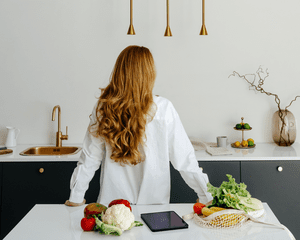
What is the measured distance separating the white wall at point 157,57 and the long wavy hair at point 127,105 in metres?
1.44

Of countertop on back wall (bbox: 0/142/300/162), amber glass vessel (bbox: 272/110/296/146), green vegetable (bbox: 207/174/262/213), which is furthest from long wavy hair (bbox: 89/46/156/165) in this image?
amber glass vessel (bbox: 272/110/296/146)


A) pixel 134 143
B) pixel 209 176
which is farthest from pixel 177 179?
pixel 134 143

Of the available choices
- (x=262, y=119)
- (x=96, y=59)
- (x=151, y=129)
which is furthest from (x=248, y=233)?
(x=96, y=59)

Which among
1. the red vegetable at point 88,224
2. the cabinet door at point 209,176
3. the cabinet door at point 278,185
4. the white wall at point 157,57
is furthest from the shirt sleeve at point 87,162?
the white wall at point 157,57

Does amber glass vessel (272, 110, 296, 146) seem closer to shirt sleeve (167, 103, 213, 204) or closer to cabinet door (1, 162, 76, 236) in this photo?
shirt sleeve (167, 103, 213, 204)

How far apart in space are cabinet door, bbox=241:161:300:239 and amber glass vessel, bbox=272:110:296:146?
0.47 m

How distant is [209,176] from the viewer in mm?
2508

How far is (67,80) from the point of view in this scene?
3080 millimetres

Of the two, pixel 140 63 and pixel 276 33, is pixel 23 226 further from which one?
pixel 276 33

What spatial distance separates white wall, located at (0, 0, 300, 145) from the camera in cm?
305

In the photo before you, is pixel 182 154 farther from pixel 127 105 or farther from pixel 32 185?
pixel 32 185

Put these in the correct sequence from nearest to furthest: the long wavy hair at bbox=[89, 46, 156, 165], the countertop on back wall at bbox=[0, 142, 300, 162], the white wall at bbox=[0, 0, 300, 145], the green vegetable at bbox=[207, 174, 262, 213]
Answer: the green vegetable at bbox=[207, 174, 262, 213] → the long wavy hair at bbox=[89, 46, 156, 165] → the countertop on back wall at bbox=[0, 142, 300, 162] → the white wall at bbox=[0, 0, 300, 145]

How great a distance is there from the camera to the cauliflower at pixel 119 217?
1178 mm

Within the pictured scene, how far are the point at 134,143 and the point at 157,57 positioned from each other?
1577 millimetres
